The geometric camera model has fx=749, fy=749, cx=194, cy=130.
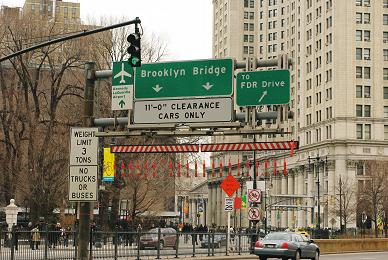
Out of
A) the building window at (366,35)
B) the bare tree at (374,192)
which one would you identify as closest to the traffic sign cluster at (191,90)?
the bare tree at (374,192)

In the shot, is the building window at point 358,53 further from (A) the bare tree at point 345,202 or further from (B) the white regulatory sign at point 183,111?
(B) the white regulatory sign at point 183,111

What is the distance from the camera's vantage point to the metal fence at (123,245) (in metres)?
27.3

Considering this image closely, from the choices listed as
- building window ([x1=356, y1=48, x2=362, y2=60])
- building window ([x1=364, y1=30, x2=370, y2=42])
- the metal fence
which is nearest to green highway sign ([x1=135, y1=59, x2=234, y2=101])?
the metal fence

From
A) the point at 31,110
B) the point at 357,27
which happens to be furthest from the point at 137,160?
the point at 357,27

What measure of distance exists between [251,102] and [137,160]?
2831 cm

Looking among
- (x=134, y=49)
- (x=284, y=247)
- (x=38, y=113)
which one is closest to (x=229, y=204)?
(x=284, y=247)

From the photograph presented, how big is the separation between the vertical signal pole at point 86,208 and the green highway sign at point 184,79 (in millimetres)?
1751

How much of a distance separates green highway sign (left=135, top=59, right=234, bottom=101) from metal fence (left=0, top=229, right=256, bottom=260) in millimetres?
6107

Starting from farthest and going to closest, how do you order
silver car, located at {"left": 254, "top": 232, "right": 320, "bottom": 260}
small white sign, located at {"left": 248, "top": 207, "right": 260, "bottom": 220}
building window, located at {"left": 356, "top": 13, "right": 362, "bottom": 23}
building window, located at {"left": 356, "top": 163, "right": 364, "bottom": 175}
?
building window, located at {"left": 356, "top": 13, "right": 362, "bottom": 23} < building window, located at {"left": 356, "top": 163, "right": 364, "bottom": 175} < small white sign, located at {"left": 248, "top": 207, "right": 260, "bottom": 220} < silver car, located at {"left": 254, "top": 232, "right": 320, "bottom": 260}

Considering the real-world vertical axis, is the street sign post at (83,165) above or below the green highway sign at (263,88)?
below

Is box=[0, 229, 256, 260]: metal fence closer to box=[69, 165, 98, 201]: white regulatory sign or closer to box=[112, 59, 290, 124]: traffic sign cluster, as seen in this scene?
box=[69, 165, 98, 201]: white regulatory sign

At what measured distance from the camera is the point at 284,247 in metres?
32.8

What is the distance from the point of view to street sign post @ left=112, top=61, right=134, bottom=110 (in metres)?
25.1

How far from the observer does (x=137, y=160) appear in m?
51.7
